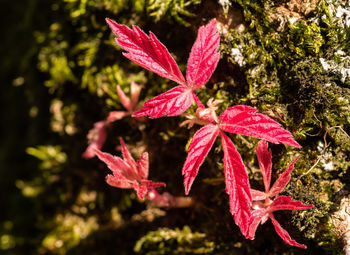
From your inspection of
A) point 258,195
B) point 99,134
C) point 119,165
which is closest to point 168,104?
point 119,165

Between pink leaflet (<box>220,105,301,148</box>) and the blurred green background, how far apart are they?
29 centimetres

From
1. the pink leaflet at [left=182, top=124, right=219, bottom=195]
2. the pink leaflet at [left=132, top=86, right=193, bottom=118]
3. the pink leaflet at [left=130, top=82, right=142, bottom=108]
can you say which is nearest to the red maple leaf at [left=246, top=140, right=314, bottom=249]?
the pink leaflet at [left=182, top=124, right=219, bottom=195]

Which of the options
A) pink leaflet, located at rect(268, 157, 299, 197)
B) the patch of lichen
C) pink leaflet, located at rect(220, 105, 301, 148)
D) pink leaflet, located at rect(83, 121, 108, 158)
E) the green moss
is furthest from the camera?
pink leaflet, located at rect(83, 121, 108, 158)

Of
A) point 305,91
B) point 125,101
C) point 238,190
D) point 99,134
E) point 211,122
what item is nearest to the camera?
point 238,190

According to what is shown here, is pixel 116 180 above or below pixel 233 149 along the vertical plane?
below

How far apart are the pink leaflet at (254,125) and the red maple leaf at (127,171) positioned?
0.43 m

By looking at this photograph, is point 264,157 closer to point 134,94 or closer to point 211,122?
point 211,122

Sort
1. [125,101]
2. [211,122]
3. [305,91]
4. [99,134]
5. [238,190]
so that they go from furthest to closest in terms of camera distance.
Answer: [99,134]
[125,101]
[305,91]
[211,122]
[238,190]

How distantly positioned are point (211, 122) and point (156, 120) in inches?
24.4

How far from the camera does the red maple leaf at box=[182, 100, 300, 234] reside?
108cm

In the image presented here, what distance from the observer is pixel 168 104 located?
3.77ft

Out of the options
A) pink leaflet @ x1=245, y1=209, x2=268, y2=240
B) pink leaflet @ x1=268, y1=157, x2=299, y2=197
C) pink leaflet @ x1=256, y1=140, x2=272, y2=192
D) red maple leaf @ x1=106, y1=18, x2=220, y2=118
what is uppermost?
red maple leaf @ x1=106, y1=18, x2=220, y2=118

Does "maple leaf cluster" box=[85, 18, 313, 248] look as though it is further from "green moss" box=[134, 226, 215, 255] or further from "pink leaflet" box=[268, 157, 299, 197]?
"green moss" box=[134, 226, 215, 255]

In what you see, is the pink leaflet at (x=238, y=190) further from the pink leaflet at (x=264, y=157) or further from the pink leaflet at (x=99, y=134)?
the pink leaflet at (x=99, y=134)
